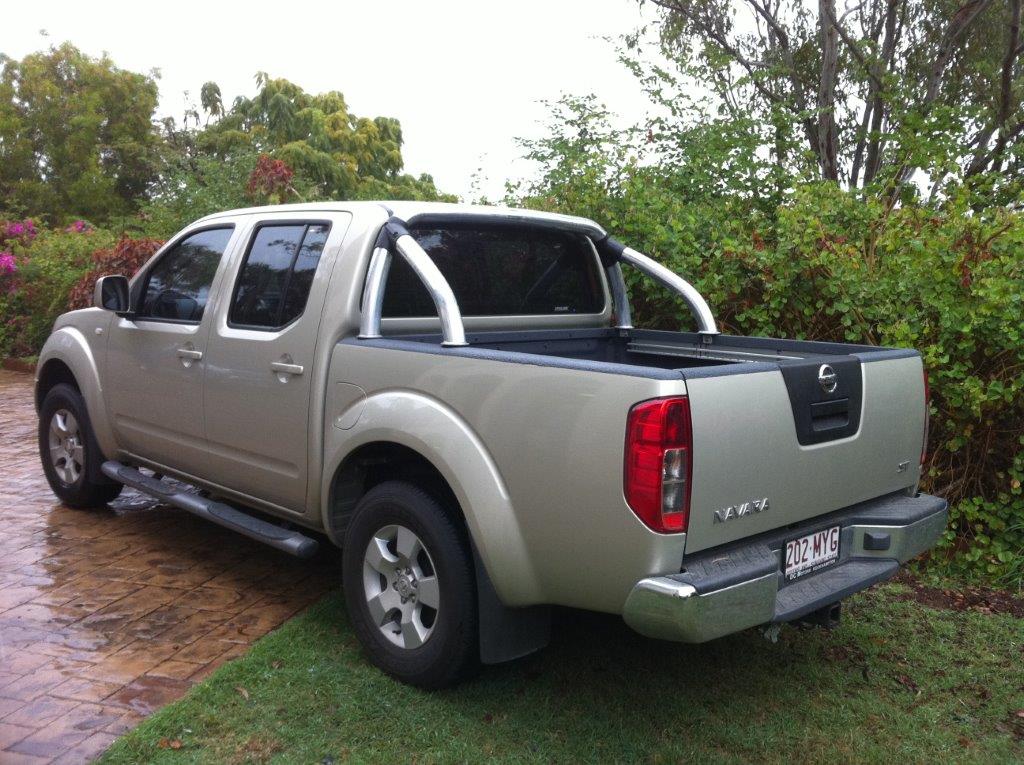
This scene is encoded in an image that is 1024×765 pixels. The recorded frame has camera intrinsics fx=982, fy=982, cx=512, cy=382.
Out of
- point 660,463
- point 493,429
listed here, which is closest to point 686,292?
point 493,429

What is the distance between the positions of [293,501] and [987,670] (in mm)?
3074

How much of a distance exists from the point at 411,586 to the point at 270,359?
51.2 inches

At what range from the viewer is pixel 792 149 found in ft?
26.6

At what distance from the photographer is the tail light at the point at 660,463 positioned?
9.70 feet

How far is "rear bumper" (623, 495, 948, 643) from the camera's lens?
296 centimetres

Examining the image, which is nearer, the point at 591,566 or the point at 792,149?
the point at 591,566

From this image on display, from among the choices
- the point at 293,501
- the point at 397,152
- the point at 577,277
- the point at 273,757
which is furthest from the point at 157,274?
the point at 397,152

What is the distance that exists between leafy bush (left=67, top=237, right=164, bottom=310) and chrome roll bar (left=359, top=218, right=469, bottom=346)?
774 cm

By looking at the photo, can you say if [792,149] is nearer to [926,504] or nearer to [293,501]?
[926,504]

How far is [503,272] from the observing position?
15.6 feet

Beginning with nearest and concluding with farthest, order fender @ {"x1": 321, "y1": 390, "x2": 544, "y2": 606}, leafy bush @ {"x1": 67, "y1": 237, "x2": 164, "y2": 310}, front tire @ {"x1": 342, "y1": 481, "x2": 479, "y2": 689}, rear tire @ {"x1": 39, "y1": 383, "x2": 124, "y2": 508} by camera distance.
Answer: fender @ {"x1": 321, "y1": 390, "x2": 544, "y2": 606}, front tire @ {"x1": 342, "y1": 481, "x2": 479, "y2": 689}, rear tire @ {"x1": 39, "y1": 383, "x2": 124, "y2": 508}, leafy bush @ {"x1": 67, "y1": 237, "x2": 164, "y2": 310}

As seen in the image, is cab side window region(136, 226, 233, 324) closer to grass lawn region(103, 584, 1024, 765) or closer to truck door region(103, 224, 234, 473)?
truck door region(103, 224, 234, 473)

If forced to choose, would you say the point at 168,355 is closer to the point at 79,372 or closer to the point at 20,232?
the point at 79,372

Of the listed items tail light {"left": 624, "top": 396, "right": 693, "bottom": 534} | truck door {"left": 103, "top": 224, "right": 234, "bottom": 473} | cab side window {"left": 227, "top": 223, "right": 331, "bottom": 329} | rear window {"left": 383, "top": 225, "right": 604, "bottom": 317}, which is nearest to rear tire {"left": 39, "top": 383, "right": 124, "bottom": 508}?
truck door {"left": 103, "top": 224, "right": 234, "bottom": 473}
